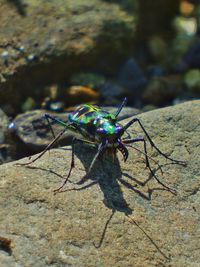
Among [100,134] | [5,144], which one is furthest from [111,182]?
[5,144]

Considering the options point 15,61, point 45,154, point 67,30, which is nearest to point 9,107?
point 15,61

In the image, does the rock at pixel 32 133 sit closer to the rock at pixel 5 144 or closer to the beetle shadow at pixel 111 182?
the rock at pixel 5 144

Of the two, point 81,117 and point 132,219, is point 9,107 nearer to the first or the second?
point 81,117

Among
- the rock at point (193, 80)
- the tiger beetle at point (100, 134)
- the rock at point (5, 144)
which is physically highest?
the tiger beetle at point (100, 134)

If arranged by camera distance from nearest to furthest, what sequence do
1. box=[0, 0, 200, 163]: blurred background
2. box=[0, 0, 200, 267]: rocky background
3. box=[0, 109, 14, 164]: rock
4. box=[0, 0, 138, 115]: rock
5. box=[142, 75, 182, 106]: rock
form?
box=[0, 0, 200, 267]: rocky background, box=[0, 109, 14, 164]: rock, box=[0, 0, 200, 163]: blurred background, box=[0, 0, 138, 115]: rock, box=[142, 75, 182, 106]: rock

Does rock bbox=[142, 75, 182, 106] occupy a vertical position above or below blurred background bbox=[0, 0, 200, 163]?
below

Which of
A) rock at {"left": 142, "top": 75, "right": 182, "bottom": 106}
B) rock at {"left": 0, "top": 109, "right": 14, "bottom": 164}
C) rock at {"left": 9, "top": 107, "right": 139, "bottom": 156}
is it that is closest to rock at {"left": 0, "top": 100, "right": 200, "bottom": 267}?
rock at {"left": 9, "top": 107, "right": 139, "bottom": 156}

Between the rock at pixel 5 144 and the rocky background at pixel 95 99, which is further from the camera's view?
the rock at pixel 5 144

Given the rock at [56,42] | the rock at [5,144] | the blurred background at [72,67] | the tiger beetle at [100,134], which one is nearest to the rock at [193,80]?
the blurred background at [72,67]

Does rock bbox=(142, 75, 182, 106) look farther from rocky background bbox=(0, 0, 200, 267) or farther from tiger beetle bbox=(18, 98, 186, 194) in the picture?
tiger beetle bbox=(18, 98, 186, 194)
